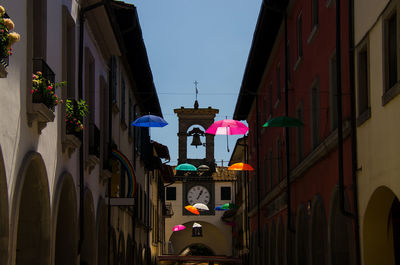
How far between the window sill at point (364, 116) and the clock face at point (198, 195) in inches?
2327

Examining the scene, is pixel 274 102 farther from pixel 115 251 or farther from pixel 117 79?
pixel 115 251

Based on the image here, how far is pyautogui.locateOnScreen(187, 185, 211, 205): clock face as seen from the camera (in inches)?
2948

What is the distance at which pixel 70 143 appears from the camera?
1591cm

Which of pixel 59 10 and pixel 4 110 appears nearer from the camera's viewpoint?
pixel 4 110

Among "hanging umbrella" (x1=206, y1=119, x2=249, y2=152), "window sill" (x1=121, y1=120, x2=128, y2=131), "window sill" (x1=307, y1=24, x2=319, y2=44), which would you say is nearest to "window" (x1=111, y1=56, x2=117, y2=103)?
"window sill" (x1=121, y1=120, x2=128, y2=131)

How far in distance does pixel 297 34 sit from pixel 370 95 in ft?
33.5

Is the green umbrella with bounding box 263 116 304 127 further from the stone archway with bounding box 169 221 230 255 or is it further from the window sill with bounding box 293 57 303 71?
the stone archway with bounding box 169 221 230 255

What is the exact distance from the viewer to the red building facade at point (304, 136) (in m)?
18.3

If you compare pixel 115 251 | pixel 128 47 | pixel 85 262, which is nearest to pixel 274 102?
pixel 128 47

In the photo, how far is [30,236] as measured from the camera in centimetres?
1386

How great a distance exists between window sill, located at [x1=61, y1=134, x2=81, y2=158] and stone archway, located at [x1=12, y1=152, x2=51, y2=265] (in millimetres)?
1908

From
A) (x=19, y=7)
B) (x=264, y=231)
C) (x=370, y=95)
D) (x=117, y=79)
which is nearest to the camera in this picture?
(x=19, y=7)

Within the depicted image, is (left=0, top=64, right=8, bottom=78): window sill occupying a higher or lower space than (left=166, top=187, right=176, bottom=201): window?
lower

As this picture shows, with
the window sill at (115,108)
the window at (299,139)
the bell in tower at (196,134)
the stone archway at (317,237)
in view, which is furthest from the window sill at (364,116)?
the bell in tower at (196,134)
